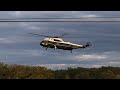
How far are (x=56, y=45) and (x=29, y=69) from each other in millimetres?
6279
